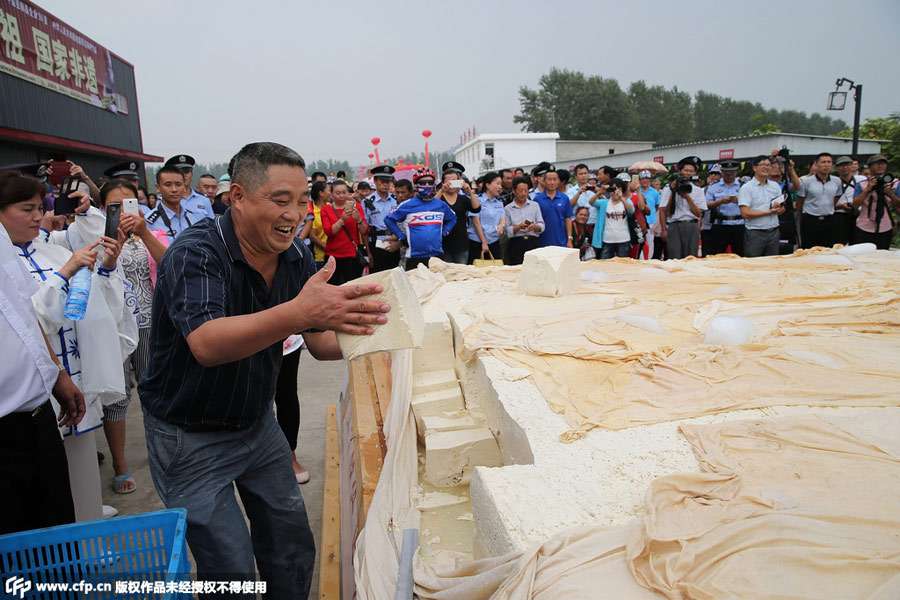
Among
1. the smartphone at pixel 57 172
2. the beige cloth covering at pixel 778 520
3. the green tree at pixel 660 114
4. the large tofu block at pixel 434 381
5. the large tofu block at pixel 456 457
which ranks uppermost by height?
the green tree at pixel 660 114

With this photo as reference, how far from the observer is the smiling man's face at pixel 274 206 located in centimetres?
172

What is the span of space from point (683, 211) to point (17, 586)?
8110 millimetres

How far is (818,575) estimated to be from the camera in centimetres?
130

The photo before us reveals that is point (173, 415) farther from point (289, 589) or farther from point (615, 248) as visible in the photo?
point (615, 248)

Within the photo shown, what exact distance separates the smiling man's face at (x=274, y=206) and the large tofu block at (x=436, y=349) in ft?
6.63

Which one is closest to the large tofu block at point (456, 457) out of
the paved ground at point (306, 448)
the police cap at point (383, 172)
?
the paved ground at point (306, 448)

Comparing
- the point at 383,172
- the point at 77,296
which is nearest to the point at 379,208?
the point at 383,172

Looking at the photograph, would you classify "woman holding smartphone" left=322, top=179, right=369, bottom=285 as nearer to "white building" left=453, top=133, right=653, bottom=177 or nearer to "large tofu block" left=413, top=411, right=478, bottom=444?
"large tofu block" left=413, top=411, right=478, bottom=444

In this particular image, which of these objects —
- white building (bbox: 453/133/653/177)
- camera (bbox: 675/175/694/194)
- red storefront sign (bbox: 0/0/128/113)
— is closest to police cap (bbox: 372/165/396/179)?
camera (bbox: 675/175/694/194)

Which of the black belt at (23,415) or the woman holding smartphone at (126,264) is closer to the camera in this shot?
the black belt at (23,415)

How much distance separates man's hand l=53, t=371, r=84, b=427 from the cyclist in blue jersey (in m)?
4.20

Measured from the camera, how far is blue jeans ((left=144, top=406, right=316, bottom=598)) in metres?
1.90

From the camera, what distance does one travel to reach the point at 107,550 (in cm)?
163

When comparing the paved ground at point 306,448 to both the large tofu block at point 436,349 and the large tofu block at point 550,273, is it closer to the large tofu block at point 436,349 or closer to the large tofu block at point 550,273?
the large tofu block at point 436,349
